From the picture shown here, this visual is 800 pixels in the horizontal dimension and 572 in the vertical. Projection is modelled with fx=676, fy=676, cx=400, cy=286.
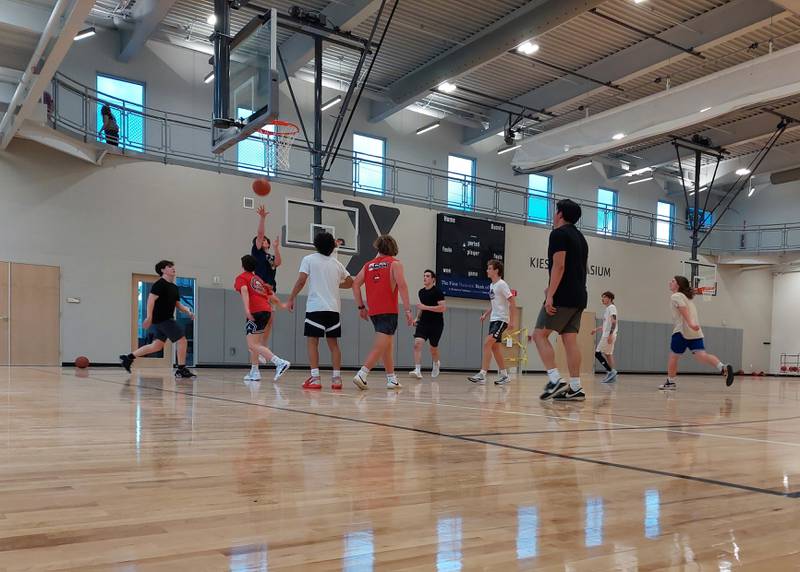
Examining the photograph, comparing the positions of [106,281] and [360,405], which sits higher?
[106,281]

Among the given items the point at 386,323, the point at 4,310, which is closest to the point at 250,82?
the point at 386,323

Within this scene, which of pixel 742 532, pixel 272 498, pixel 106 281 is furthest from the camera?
pixel 106 281

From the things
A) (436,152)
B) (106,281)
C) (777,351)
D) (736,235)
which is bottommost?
(777,351)

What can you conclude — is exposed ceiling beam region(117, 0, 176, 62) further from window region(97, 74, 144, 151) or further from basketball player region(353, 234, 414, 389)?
basketball player region(353, 234, 414, 389)

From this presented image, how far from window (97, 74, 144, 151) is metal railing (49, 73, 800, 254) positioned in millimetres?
32

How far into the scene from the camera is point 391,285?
7250mm

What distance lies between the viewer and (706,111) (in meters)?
15.6

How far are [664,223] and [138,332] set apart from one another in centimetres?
2154

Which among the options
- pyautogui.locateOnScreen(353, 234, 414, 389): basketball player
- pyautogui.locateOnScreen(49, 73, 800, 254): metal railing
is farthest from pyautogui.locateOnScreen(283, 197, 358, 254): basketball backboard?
pyautogui.locateOnScreen(353, 234, 414, 389): basketball player

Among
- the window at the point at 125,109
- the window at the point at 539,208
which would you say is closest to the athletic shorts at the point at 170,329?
the window at the point at 125,109

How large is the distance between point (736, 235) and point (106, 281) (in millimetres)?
25513

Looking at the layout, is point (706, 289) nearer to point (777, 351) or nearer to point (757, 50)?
point (777, 351)

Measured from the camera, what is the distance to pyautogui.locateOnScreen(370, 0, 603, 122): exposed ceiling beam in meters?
13.7

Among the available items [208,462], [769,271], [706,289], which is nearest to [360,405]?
[208,462]
